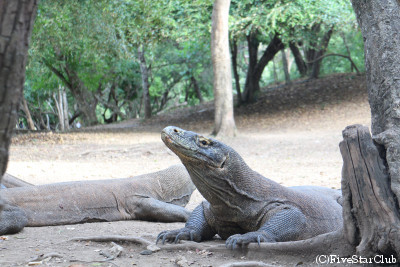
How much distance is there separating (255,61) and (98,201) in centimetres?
1542

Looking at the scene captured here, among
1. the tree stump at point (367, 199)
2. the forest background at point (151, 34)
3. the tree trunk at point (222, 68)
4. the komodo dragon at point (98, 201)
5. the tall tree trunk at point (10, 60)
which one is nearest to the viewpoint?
the tall tree trunk at point (10, 60)

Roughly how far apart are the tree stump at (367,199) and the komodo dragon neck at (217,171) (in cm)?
87

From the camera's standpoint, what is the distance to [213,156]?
3.42 m

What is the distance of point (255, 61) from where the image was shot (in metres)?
19.9

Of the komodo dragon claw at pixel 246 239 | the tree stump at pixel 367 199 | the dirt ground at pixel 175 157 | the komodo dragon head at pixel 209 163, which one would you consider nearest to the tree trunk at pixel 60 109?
the dirt ground at pixel 175 157

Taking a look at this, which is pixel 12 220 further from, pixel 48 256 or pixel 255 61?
pixel 255 61

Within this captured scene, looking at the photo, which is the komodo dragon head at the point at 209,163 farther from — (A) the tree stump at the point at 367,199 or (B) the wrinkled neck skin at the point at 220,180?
(A) the tree stump at the point at 367,199

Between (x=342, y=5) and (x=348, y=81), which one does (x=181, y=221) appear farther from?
(x=348, y=81)

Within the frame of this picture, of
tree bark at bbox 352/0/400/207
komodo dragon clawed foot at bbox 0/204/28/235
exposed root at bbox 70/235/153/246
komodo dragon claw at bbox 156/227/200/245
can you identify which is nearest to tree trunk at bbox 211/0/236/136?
komodo dragon clawed foot at bbox 0/204/28/235

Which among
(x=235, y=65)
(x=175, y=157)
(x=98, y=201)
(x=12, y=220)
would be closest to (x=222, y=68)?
(x=175, y=157)

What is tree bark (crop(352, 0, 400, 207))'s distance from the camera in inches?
132

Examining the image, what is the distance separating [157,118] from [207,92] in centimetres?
934

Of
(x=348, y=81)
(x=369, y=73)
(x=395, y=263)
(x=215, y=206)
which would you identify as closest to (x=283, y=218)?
(x=215, y=206)

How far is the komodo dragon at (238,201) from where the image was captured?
3.38 meters
